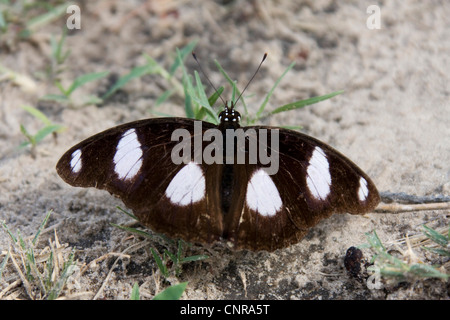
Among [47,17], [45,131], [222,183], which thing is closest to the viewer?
[222,183]

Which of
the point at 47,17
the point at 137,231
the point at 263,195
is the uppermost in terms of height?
the point at 47,17

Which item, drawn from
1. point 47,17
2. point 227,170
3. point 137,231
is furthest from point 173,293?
point 47,17

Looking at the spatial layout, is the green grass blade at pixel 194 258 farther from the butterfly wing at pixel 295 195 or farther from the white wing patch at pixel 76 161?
the white wing patch at pixel 76 161

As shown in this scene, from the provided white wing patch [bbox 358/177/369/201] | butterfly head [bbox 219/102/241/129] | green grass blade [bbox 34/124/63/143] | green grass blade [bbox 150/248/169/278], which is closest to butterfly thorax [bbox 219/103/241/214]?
butterfly head [bbox 219/102/241/129]

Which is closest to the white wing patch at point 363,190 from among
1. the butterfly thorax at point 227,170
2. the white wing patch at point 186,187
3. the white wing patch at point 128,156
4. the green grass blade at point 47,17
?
the butterfly thorax at point 227,170

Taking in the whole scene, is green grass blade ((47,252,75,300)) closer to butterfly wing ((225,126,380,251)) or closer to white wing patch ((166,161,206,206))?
white wing patch ((166,161,206,206))

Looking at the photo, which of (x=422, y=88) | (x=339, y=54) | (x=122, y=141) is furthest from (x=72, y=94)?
(x=422, y=88)

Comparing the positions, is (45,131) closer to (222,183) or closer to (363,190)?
(222,183)

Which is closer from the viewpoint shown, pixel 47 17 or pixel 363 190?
pixel 363 190
